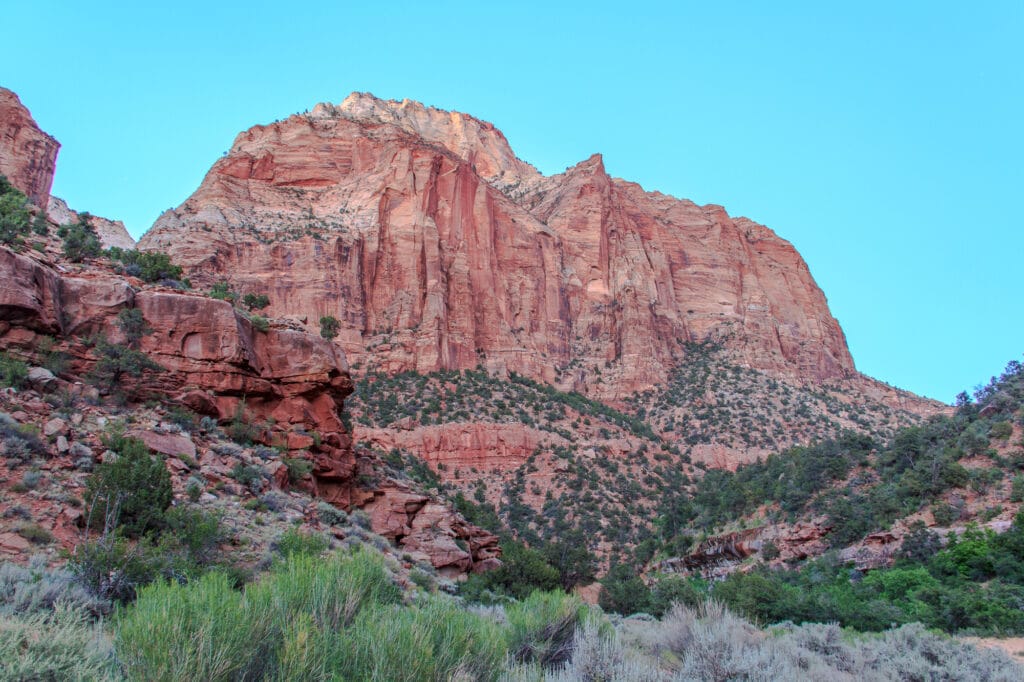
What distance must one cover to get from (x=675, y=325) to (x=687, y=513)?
3574 centimetres

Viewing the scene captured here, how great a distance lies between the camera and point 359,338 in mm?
51719

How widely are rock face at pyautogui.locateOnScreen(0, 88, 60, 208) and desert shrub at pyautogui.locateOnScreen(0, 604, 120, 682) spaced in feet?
128

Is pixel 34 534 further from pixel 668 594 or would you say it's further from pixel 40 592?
pixel 668 594

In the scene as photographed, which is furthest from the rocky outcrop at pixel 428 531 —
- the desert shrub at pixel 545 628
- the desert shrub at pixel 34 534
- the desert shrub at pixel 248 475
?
the desert shrub at pixel 545 628

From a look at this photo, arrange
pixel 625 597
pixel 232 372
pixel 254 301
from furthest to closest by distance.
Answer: pixel 254 301 < pixel 625 597 < pixel 232 372

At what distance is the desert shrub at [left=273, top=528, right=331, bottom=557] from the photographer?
10.8 metres

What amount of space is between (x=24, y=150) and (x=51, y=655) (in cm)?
4365

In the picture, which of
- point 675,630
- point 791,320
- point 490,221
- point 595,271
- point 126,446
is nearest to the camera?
point 675,630

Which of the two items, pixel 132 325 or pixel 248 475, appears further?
pixel 132 325

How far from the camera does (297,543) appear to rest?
10992 mm

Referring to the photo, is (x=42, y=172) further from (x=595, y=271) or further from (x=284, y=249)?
(x=595, y=271)

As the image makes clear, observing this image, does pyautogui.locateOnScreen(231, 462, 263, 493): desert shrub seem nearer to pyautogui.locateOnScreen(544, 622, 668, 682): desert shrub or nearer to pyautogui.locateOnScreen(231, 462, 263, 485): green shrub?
pyautogui.locateOnScreen(231, 462, 263, 485): green shrub

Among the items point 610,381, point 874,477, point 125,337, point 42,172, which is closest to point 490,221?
point 610,381

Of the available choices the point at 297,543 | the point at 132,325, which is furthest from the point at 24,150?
the point at 297,543
